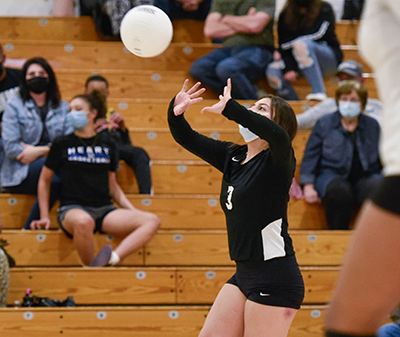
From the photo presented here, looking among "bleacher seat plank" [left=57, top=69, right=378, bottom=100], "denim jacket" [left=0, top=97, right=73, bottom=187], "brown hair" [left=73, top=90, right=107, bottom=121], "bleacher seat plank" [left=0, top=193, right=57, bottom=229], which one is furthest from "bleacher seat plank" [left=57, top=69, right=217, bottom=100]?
"bleacher seat plank" [left=0, top=193, right=57, bottom=229]

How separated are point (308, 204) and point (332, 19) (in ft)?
6.43

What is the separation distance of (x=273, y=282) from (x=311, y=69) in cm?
336

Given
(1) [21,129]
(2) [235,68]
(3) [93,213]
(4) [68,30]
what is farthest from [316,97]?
(4) [68,30]

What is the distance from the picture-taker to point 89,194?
3889mm

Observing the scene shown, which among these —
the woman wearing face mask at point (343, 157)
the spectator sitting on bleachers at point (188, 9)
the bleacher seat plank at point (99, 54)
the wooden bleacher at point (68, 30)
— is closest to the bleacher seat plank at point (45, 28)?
the wooden bleacher at point (68, 30)

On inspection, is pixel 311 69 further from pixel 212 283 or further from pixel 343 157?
pixel 212 283

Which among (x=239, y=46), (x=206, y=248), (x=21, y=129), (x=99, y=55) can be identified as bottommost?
(x=206, y=248)

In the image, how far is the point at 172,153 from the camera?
4.76m

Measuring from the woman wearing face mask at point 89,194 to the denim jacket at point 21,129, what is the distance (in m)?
0.29

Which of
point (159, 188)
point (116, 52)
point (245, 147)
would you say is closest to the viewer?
point (245, 147)

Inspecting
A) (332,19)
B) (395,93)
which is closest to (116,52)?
(332,19)

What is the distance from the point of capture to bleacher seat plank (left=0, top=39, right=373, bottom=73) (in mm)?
5699

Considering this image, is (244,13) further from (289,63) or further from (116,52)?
(116,52)

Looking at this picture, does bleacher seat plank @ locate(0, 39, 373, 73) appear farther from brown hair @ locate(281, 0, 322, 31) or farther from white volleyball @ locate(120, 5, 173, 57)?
white volleyball @ locate(120, 5, 173, 57)
